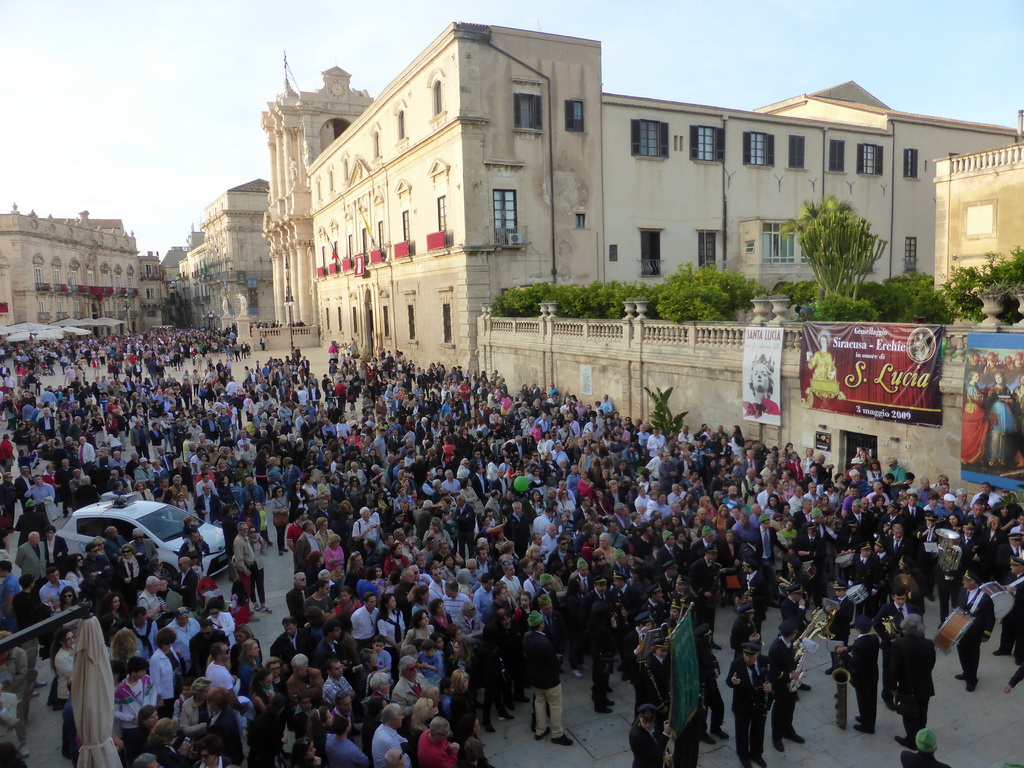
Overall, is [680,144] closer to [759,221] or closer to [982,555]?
[759,221]

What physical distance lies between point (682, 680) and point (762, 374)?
1168 cm

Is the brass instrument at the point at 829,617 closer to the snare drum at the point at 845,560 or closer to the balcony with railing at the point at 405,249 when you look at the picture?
the snare drum at the point at 845,560

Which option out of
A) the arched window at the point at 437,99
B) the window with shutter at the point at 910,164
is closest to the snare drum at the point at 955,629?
the arched window at the point at 437,99

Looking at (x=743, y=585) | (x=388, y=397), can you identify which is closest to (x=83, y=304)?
(x=388, y=397)

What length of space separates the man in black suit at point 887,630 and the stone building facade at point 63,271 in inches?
2787

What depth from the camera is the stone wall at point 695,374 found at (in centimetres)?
1385

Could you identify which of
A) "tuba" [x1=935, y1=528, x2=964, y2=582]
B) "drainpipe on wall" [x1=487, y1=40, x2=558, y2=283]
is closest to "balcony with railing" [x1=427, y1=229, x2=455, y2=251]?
"drainpipe on wall" [x1=487, y1=40, x2=558, y2=283]

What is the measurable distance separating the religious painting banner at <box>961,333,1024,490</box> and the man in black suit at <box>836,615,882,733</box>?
6.53m

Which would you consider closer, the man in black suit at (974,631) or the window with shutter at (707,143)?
the man in black suit at (974,631)

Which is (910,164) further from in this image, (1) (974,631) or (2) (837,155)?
(1) (974,631)

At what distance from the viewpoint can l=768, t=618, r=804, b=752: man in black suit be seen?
7500 millimetres

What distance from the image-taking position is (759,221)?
3522 cm

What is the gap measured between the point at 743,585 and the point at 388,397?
590 inches

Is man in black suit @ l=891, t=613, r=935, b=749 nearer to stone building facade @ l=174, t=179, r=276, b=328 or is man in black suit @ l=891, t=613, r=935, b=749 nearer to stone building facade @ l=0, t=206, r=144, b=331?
stone building facade @ l=0, t=206, r=144, b=331
